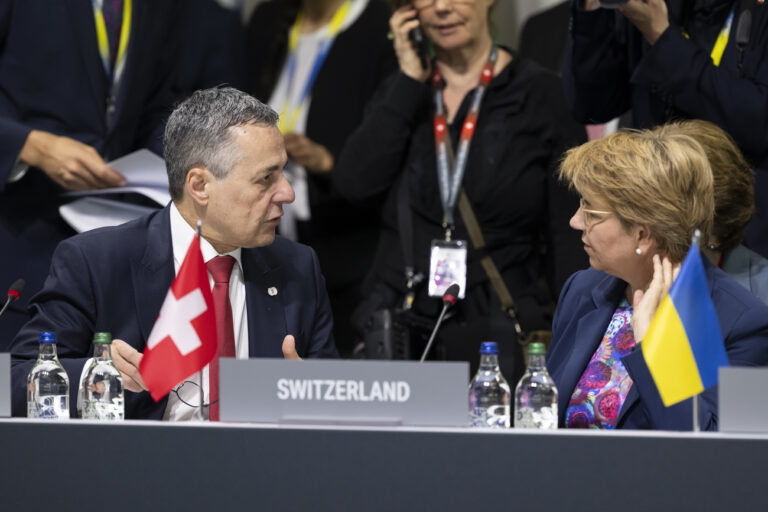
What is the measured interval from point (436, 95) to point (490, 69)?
0.21m

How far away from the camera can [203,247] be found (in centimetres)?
286

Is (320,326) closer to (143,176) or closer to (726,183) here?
(143,176)

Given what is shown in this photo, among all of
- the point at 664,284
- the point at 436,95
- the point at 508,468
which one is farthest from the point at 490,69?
the point at 508,468

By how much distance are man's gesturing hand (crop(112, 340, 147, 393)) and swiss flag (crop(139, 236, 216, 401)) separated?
140mm

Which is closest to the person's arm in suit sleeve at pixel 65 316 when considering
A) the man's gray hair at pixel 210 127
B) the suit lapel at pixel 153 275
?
the suit lapel at pixel 153 275

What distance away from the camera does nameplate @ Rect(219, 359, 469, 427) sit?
1.92m

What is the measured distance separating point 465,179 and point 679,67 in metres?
0.92

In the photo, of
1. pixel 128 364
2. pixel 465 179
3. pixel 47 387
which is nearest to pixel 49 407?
pixel 47 387

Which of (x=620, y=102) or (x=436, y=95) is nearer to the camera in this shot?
(x=620, y=102)

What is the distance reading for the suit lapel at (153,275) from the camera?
277cm

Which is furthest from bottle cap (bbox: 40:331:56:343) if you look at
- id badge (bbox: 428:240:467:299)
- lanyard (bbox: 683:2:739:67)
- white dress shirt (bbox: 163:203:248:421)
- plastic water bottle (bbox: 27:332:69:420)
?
lanyard (bbox: 683:2:739:67)

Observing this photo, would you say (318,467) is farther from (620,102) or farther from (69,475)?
(620,102)

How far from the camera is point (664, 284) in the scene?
2.39m

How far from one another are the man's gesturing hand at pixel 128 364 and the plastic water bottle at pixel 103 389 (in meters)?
0.02
